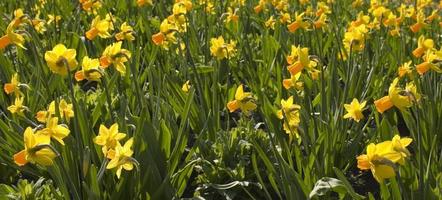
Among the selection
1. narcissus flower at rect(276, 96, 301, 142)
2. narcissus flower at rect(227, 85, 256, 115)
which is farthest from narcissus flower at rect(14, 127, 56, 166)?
narcissus flower at rect(276, 96, 301, 142)

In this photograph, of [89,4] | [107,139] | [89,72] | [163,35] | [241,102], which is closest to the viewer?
[107,139]

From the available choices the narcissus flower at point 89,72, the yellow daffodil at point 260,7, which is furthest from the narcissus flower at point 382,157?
the yellow daffodil at point 260,7

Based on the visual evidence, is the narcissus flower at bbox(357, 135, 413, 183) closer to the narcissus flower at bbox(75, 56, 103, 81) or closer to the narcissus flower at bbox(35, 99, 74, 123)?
the narcissus flower at bbox(75, 56, 103, 81)

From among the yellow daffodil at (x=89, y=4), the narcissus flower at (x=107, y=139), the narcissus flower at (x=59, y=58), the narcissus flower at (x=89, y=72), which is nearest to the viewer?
the narcissus flower at (x=107, y=139)

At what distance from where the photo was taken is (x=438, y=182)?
74.3 inches

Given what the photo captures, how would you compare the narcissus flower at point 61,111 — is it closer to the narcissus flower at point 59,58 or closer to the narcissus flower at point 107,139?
the narcissus flower at point 59,58

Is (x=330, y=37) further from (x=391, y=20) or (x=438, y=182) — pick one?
(x=438, y=182)

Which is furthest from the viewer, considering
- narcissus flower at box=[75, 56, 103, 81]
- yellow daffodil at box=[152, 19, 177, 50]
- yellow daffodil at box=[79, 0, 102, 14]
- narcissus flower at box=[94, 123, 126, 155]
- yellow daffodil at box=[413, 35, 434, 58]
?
yellow daffodil at box=[79, 0, 102, 14]

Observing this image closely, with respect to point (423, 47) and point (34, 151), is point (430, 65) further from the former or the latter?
point (34, 151)

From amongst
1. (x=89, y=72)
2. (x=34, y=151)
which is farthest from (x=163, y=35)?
(x=34, y=151)

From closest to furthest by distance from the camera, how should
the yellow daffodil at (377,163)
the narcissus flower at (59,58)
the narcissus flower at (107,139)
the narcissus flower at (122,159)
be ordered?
1. the yellow daffodil at (377,163)
2. the narcissus flower at (122,159)
3. the narcissus flower at (107,139)
4. the narcissus flower at (59,58)

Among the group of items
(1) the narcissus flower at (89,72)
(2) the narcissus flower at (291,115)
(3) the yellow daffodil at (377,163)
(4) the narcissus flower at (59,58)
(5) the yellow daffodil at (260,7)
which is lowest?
(5) the yellow daffodil at (260,7)

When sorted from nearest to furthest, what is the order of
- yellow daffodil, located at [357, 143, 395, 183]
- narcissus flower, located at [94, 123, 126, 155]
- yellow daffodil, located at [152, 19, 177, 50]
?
yellow daffodil, located at [357, 143, 395, 183] < narcissus flower, located at [94, 123, 126, 155] < yellow daffodil, located at [152, 19, 177, 50]

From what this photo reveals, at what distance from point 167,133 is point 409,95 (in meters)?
0.99
